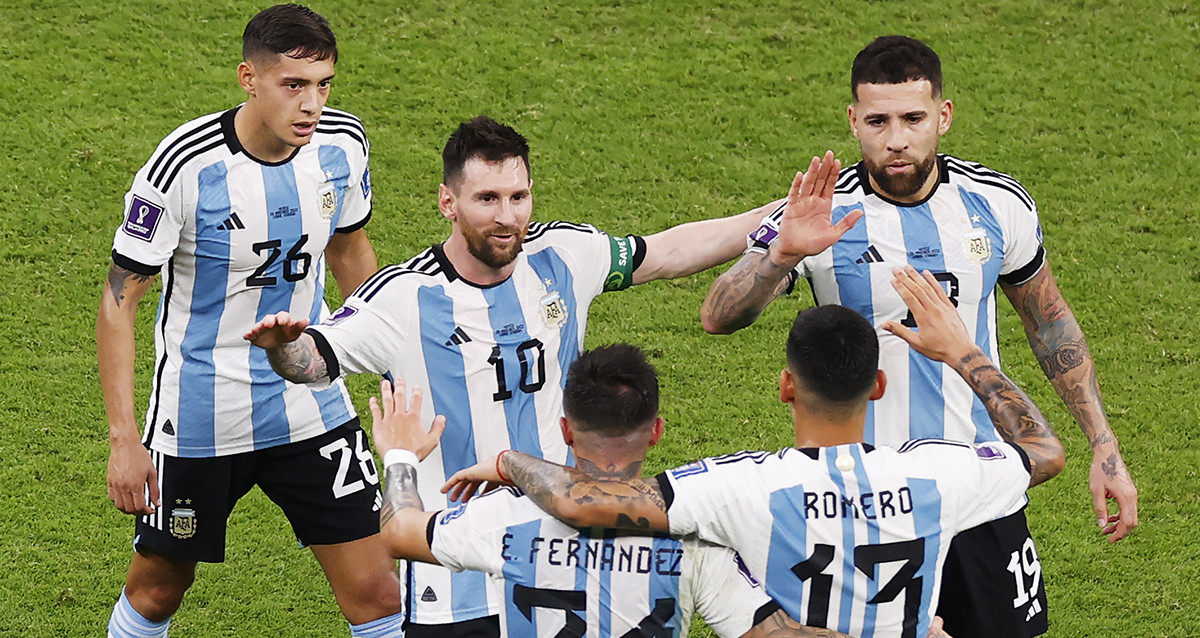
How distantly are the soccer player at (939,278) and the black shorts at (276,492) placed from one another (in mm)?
1503

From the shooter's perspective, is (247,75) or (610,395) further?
(247,75)

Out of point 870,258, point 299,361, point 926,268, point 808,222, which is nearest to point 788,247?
point 808,222

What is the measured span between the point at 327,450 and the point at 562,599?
1952 mm

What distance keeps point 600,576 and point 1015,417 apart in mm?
1115

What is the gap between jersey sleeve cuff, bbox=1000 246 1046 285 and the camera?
4.73 meters

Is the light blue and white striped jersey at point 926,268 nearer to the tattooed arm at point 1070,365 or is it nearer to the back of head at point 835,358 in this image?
the tattooed arm at point 1070,365

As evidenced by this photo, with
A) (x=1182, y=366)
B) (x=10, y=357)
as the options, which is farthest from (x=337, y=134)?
(x=1182, y=366)

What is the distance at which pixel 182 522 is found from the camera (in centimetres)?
515

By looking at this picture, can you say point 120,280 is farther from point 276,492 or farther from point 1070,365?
point 1070,365

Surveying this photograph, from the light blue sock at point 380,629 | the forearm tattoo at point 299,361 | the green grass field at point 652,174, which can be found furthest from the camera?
the green grass field at point 652,174

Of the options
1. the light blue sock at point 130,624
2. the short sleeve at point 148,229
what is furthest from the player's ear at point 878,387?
the light blue sock at point 130,624

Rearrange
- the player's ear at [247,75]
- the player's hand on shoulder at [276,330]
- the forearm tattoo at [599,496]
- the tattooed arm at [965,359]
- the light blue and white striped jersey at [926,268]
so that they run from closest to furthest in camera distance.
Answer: the forearm tattoo at [599,496] → the tattooed arm at [965,359] → the player's hand on shoulder at [276,330] → the light blue and white striped jersey at [926,268] → the player's ear at [247,75]

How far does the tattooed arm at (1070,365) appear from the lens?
4641 millimetres

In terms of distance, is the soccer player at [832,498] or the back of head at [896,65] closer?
the soccer player at [832,498]
